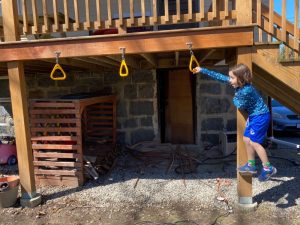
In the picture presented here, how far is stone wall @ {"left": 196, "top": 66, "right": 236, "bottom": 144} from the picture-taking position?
7.15 metres

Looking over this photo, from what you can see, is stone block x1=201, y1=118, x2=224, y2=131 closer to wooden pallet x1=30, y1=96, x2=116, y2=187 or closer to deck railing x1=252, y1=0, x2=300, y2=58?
wooden pallet x1=30, y1=96, x2=116, y2=187

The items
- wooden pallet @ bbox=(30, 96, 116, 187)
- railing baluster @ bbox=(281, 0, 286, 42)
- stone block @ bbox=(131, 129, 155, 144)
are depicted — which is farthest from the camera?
stone block @ bbox=(131, 129, 155, 144)

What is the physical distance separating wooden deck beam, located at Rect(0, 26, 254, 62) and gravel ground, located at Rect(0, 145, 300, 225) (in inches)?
83.4

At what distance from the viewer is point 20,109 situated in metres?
4.34

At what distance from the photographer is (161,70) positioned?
746 cm

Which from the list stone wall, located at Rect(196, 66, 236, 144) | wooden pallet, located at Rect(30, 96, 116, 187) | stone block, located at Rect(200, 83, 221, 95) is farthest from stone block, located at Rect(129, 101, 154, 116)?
wooden pallet, located at Rect(30, 96, 116, 187)

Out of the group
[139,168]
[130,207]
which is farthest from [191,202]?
[139,168]

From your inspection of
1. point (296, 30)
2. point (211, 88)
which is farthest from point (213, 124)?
point (296, 30)

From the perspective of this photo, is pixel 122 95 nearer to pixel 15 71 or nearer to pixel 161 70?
pixel 161 70

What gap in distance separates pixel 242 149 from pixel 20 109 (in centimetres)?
301

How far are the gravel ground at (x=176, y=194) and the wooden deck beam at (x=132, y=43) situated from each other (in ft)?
6.95

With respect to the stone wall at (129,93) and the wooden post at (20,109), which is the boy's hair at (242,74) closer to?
the wooden post at (20,109)

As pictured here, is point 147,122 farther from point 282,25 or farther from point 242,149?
point 282,25

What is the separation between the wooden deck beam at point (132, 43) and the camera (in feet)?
12.5
